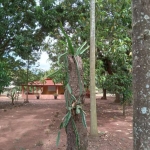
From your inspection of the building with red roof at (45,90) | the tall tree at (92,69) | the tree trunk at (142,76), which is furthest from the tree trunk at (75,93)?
the building with red roof at (45,90)

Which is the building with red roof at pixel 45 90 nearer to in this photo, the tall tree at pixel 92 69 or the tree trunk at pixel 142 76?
the tall tree at pixel 92 69

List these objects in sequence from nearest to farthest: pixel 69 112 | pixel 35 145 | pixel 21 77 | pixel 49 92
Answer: pixel 69 112
pixel 35 145
pixel 21 77
pixel 49 92

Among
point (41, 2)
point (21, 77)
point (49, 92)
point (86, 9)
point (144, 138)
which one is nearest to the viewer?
point (144, 138)

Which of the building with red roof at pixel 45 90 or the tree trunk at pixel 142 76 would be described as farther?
the building with red roof at pixel 45 90

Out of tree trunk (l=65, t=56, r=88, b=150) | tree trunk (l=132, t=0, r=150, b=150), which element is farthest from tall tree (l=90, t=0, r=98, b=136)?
tree trunk (l=132, t=0, r=150, b=150)

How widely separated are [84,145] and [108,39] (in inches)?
178

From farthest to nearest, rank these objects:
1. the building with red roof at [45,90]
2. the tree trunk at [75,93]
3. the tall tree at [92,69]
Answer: the building with red roof at [45,90], the tall tree at [92,69], the tree trunk at [75,93]

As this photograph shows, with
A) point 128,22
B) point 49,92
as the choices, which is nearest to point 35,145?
point 128,22

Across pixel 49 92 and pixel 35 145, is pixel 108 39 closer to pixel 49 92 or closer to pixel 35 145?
pixel 35 145

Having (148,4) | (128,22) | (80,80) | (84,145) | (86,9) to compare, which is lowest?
(84,145)

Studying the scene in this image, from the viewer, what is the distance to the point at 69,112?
2.48m

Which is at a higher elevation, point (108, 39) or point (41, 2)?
point (41, 2)

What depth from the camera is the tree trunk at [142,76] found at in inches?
53.6

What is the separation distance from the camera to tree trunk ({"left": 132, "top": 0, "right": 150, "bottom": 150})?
1.36 meters
